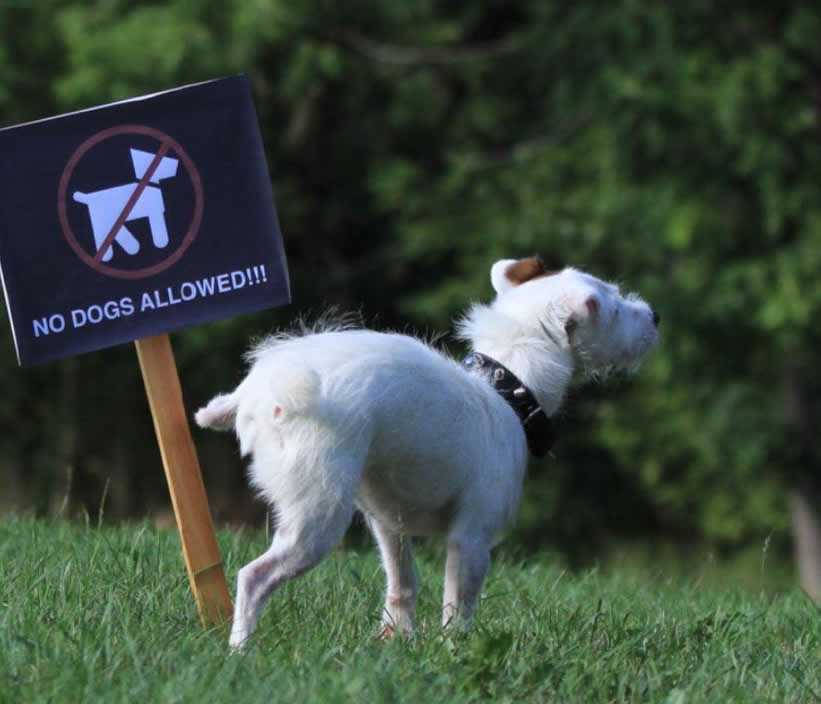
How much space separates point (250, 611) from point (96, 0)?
14835mm

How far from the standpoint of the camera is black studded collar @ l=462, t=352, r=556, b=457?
5.83m

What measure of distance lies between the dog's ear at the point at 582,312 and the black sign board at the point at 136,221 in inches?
45.9

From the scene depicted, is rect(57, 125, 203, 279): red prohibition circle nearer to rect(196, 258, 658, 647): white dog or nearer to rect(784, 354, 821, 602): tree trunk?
rect(196, 258, 658, 647): white dog

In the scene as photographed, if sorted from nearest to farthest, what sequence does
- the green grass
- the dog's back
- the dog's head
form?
the green grass, the dog's back, the dog's head

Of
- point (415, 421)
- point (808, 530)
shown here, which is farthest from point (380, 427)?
point (808, 530)

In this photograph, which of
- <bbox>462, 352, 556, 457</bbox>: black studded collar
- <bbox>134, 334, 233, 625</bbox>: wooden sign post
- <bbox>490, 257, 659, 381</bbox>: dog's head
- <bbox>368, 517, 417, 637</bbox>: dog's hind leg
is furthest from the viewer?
<bbox>490, 257, 659, 381</bbox>: dog's head

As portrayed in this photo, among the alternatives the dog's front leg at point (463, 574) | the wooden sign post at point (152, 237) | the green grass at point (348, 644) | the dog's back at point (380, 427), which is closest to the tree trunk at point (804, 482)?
the green grass at point (348, 644)

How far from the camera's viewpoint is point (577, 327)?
5988 millimetres

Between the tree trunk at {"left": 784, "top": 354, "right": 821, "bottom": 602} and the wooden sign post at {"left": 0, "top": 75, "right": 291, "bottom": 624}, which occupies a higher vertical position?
the wooden sign post at {"left": 0, "top": 75, "right": 291, "bottom": 624}

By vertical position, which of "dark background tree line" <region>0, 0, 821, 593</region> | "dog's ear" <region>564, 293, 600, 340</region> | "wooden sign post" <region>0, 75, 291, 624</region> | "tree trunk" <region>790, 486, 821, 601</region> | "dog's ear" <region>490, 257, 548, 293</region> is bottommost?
"tree trunk" <region>790, 486, 821, 601</region>

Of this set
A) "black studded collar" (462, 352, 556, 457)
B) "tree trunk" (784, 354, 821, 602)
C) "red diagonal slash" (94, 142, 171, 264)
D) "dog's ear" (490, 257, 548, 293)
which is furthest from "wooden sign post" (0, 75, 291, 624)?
"tree trunk" (784, 354, 821, 602)

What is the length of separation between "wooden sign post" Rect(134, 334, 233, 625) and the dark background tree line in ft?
31.2

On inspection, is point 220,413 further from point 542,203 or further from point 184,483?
point 542,203

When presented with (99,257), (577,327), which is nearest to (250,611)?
(99,257)
